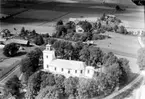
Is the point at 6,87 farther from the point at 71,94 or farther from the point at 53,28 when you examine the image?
the point at 53,28

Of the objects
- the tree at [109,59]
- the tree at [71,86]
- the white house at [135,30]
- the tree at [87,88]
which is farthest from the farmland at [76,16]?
the tree at [71,86]

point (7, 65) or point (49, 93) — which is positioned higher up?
point (49, 93)

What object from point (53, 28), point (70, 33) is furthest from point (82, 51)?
point (53, 28)

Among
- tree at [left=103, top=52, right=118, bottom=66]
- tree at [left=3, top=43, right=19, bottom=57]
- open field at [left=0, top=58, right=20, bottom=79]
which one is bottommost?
open field at [left=0, top=58, right=20, bottom=79]

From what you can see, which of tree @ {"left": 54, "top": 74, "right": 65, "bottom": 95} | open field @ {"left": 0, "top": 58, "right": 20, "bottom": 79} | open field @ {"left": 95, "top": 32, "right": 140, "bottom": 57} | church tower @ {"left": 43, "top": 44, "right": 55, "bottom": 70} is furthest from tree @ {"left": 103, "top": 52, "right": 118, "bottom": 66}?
open field @ {"left": 0, "top": 58, "right": 20, "bottom": 79}

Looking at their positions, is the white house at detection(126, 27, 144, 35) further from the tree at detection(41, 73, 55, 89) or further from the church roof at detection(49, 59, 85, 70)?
the tree at detection(41, 73, 55, 89)

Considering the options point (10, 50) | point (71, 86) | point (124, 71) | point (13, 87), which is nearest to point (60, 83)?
point (71, 86)

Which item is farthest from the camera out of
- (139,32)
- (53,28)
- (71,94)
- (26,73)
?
(53,28)

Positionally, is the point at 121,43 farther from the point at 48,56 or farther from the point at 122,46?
the point at 48,56
